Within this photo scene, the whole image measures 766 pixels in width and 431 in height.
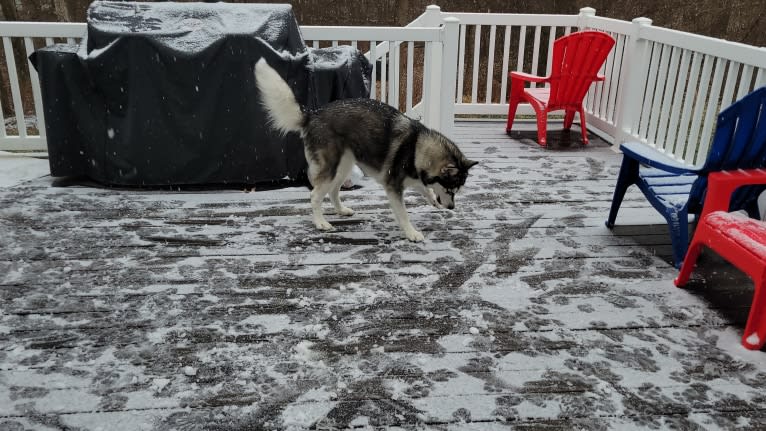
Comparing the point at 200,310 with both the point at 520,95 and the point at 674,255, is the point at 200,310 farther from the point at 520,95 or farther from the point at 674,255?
the point at 520,95

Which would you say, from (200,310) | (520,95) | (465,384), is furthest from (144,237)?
(520,95)

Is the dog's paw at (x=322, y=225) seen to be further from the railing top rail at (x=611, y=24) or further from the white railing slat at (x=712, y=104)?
the railing top rail at (x=611, y=24)

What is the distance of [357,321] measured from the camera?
2564 millimetres

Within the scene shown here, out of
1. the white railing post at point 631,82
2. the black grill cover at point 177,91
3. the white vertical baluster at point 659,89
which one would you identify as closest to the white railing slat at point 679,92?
the white vertical baluster at point 659,89

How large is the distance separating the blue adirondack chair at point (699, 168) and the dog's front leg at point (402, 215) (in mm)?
1268

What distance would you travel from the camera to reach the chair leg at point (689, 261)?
9.17ft

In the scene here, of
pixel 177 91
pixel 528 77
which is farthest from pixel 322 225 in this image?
pixel 528 77

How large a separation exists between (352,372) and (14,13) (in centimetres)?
1047

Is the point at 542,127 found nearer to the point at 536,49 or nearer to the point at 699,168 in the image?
the point at 536,49

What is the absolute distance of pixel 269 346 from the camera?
2.36m

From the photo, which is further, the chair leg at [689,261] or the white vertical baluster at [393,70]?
the white vertical baluster at [393,70]

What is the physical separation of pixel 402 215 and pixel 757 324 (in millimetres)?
1875

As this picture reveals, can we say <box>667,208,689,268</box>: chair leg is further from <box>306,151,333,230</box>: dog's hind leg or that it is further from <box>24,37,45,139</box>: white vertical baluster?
<box>24,37,45,139</box>: white vertical baluster

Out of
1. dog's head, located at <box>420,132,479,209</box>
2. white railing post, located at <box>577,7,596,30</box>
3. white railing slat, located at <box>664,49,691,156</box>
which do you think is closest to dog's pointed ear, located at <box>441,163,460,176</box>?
dog's head, located at <box>420,132,479,209</box>
